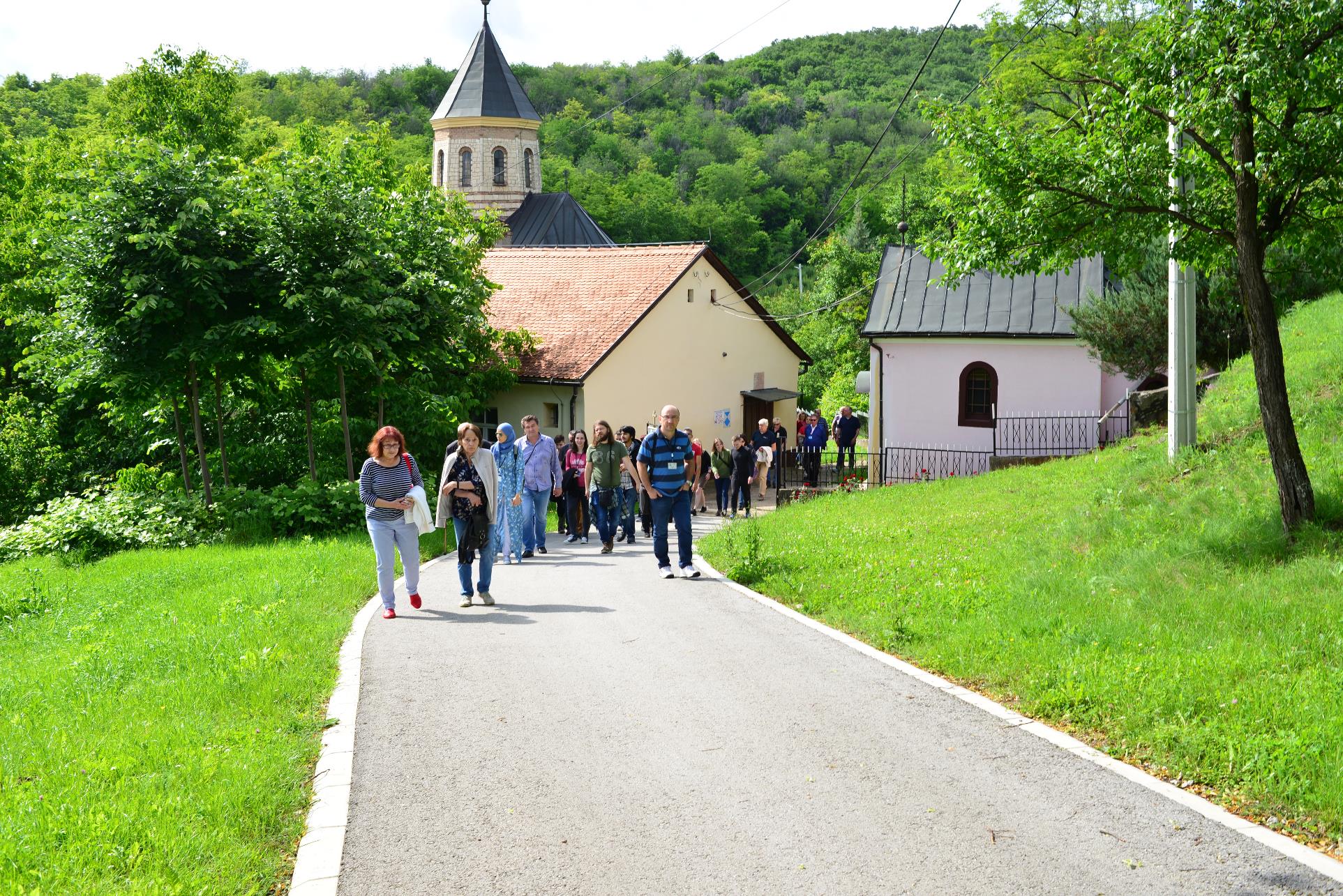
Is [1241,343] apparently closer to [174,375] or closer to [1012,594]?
[1012,594]

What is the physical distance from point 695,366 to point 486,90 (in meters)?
33.9

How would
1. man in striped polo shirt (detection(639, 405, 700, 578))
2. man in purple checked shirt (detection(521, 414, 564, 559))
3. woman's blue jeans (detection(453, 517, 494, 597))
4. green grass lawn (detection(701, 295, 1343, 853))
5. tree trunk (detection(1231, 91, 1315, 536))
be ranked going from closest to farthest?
green grass lawn (detection(701, 295, 1343, 853)) → tree trunk (detection(1231, 91, 1315, 536)) → woman's blue jeans (detection(453, 517, 494, 597)) → man in striped polo shirt (detection(639, 405, 700, 578)) → man in purple checked shirt (detection(521, 414, 564, 559))

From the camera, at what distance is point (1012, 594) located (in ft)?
29.1

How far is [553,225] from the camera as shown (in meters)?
59.1

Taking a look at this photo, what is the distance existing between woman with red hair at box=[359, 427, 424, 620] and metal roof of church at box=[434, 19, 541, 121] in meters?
56.1

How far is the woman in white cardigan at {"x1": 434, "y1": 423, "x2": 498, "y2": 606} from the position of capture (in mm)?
10211

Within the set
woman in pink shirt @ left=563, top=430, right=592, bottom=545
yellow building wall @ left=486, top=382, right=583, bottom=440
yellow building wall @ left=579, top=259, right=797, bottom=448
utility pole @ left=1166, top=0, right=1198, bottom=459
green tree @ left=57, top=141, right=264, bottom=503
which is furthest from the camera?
yellow building wall @ left=579, top=259, right=797, bottom=448

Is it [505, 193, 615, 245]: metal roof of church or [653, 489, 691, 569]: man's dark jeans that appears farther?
[505, 193, 615, 245]: metal roof of church

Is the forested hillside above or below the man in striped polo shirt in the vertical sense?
above

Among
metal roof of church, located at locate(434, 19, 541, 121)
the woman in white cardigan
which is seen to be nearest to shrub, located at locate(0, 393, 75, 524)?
the woman in white cardigan

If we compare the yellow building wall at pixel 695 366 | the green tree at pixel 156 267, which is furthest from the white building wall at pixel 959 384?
the green tree at pixel 156 267

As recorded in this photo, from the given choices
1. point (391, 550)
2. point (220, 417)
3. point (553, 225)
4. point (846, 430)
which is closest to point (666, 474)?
point (391, 550)

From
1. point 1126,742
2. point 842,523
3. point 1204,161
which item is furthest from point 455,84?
point 1126,742

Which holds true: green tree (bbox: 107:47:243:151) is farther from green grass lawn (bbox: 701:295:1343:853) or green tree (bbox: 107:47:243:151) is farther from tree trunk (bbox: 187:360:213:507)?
green grass lawn (bbox: 701:295:1343:853)
